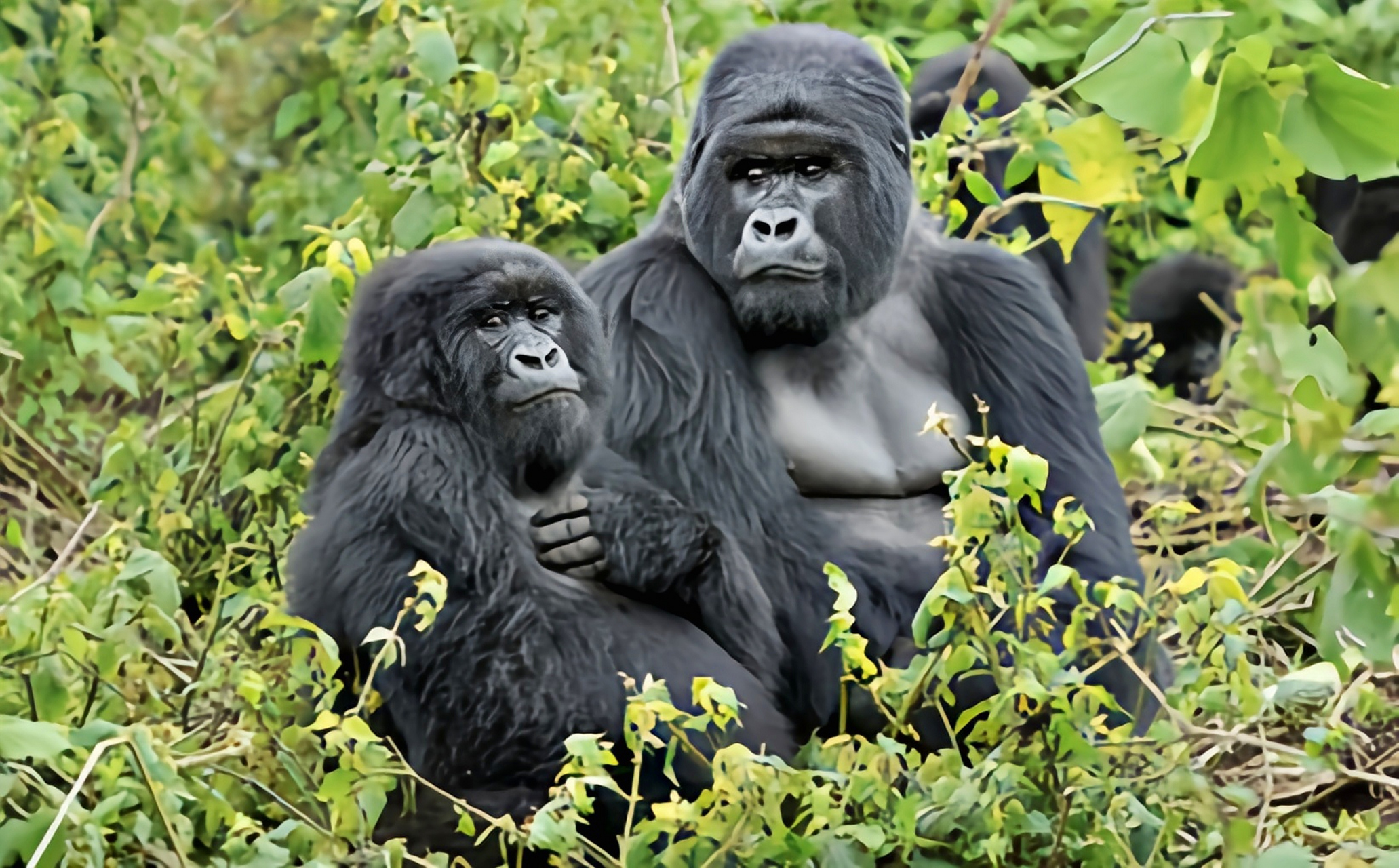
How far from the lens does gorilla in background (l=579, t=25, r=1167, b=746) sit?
3113 millimetres

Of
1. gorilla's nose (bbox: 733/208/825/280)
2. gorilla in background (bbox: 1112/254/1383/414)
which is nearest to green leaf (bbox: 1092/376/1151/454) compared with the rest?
gorilla's nose (bbox: 733/208/825/280)

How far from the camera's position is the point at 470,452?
2.88 m

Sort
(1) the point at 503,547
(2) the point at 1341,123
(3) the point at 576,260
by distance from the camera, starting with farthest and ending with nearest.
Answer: (3) the point at 576,260 < (1) the point at 503,547 < (2) the point at 1341,123

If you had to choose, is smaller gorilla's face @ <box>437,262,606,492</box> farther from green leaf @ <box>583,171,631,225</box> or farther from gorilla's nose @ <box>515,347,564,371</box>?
green leaf @ <box>583,171,631,225</box>

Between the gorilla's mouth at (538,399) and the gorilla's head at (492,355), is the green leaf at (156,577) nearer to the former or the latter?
the gorilla's head at (492,355)

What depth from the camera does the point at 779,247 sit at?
307 centimetres

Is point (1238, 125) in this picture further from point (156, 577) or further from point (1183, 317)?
point (1183, 317)

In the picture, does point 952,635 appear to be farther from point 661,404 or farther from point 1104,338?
point 1104,338

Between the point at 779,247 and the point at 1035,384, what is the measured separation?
1.77ft

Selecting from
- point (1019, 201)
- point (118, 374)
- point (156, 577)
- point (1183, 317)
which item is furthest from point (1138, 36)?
point (1183, 317)

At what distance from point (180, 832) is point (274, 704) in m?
0.34

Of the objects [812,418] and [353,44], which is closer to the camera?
[812,418]

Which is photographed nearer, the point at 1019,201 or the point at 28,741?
the point at 28,741

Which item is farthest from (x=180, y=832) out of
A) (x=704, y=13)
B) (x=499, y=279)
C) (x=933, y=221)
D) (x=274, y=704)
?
(x=704, y=13)
